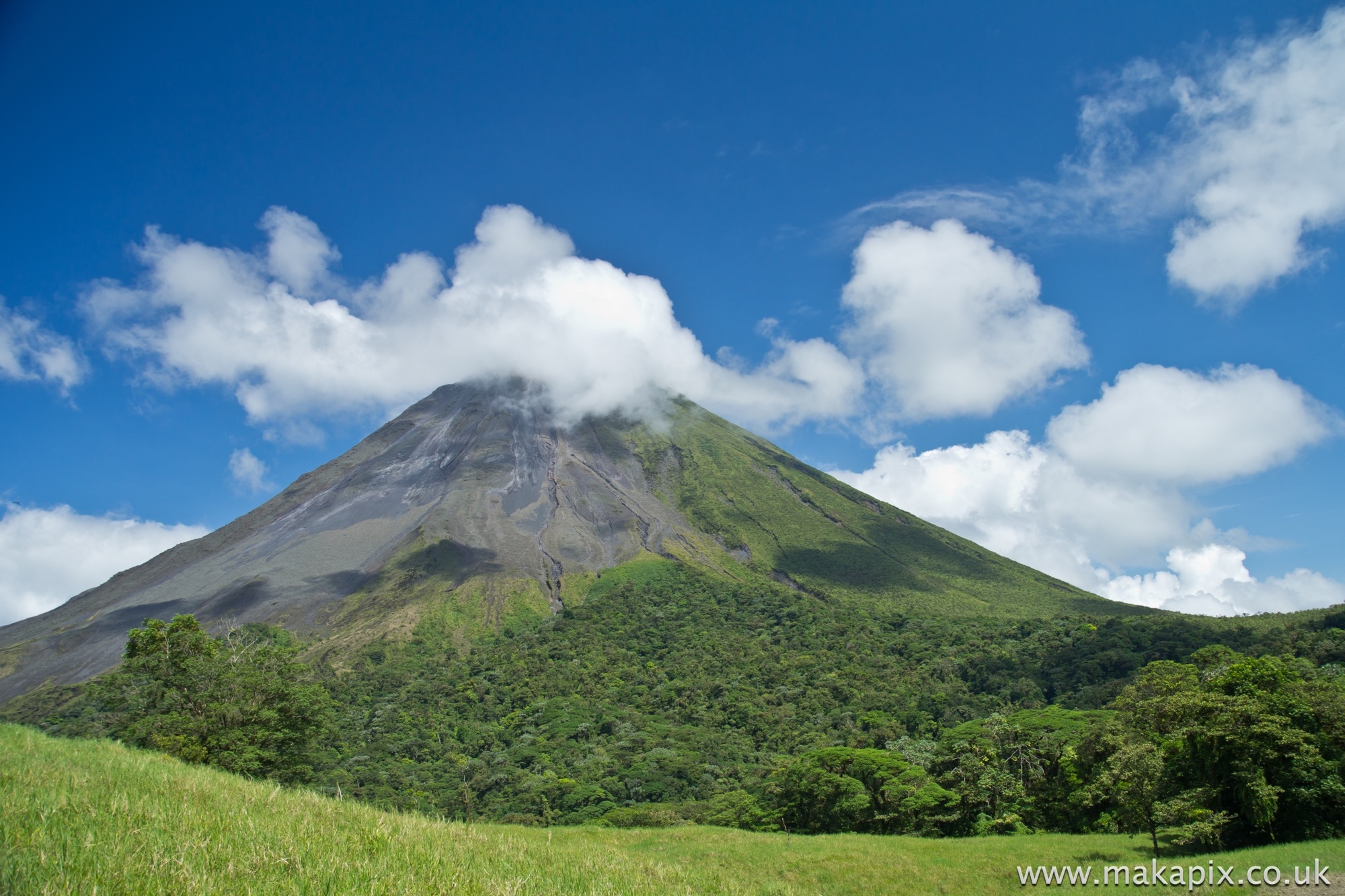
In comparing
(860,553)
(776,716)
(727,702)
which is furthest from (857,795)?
(860,553)

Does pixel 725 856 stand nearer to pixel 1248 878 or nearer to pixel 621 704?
pixel 1248 878

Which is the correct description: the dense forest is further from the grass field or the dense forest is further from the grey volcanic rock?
the grass field

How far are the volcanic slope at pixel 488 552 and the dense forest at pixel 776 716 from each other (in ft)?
35.1

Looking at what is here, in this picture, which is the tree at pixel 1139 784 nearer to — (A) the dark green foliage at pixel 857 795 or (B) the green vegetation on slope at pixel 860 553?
(A) the dark green foliage at pixel 857 795

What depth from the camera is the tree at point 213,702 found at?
29.1 m

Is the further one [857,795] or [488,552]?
[488,552]

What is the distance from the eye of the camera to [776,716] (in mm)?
87188

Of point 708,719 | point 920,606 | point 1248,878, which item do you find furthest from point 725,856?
point 920,606

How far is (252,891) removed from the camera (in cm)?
372

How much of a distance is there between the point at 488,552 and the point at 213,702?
11557cm

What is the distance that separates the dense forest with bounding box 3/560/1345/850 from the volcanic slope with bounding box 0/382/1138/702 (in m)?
10.7

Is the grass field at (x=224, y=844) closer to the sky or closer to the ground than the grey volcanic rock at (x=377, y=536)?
closer to the ground

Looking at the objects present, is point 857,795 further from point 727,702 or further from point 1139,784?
point 727,702

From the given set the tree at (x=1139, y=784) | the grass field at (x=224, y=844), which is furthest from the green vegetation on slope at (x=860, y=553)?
A: the grass field at (x=224, y=844)
